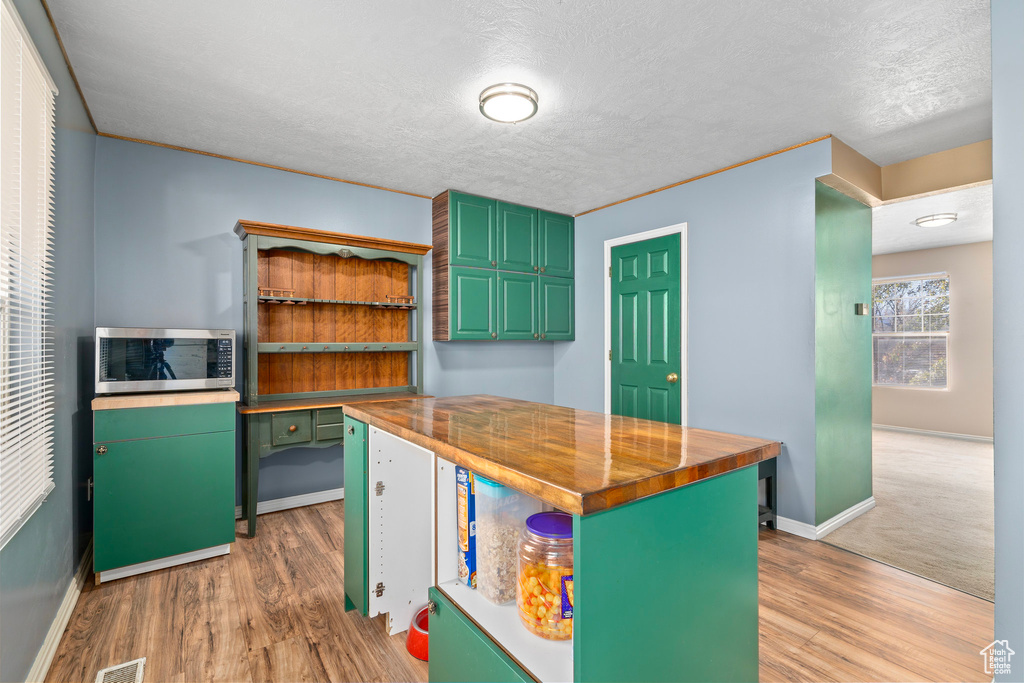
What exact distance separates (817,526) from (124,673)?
354 cm

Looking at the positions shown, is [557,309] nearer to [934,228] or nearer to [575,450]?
[575,450]

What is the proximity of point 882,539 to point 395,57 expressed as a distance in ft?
12.6

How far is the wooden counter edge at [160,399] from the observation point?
233 cm

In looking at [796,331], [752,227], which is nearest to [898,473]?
[796,331]

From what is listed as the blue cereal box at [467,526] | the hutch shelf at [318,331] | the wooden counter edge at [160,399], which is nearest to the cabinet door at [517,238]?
the hutch shelf at [318,331]

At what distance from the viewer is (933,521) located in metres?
3.21

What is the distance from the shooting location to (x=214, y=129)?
2.82m

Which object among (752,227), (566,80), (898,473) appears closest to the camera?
(566,80)

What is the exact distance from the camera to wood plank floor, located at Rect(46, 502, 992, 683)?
176cm

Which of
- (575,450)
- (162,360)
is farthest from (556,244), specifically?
(575,450)

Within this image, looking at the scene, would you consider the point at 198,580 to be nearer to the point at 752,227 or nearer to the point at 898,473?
the point at 752,227

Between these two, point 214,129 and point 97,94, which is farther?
point 214,129

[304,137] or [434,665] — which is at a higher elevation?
[304,137]

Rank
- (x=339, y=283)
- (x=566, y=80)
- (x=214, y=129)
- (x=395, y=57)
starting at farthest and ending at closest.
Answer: (x=339, y=283)
(x=214, y=129)
(x=566, y=80)
(x=395, y=57)
